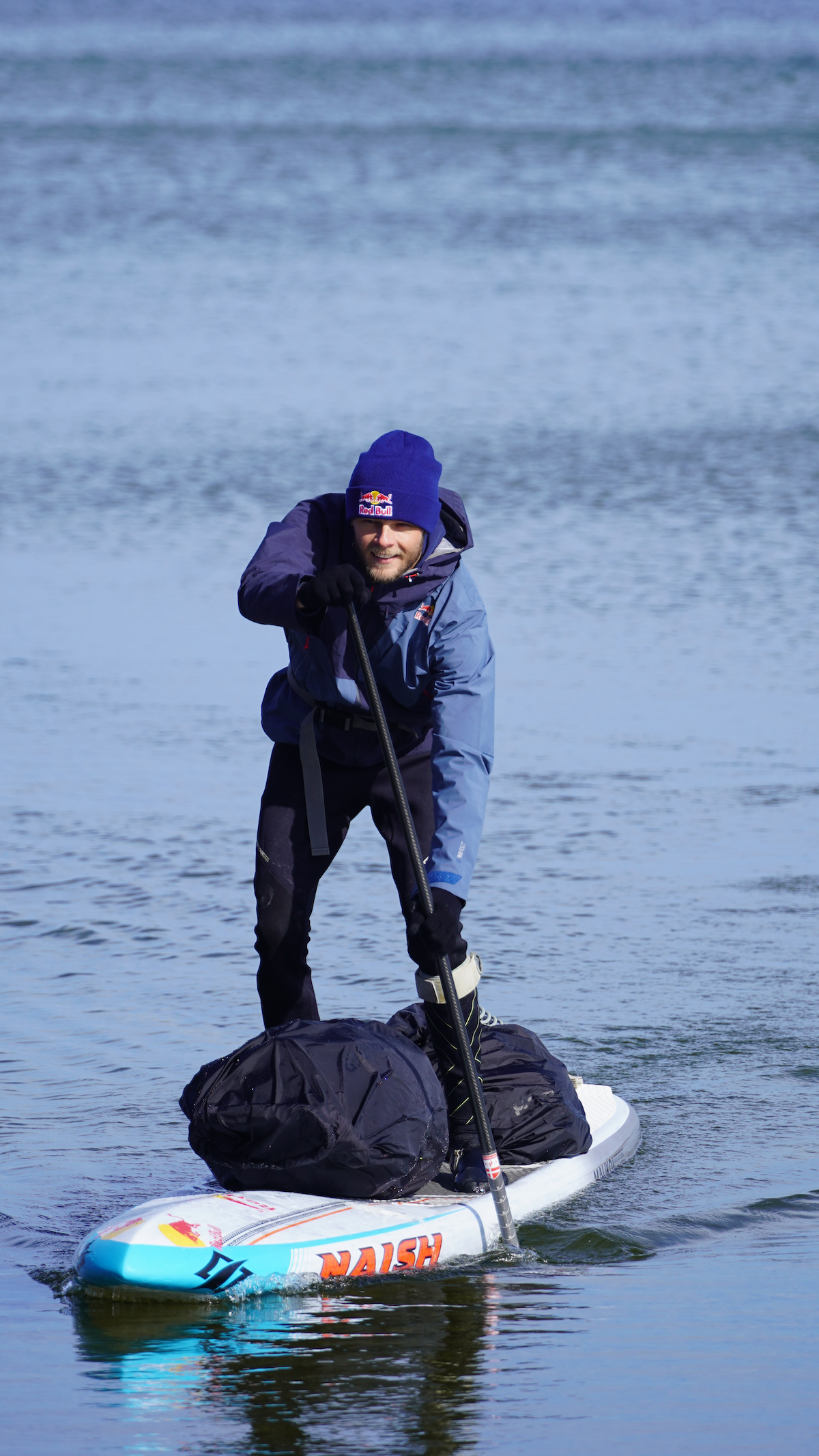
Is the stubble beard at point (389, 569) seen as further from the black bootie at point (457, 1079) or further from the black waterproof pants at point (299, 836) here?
the black bootie at point (457, 1079)

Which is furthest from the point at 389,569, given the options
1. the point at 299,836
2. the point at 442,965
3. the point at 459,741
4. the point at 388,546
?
the point at 442,965

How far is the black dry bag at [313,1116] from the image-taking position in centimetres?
533

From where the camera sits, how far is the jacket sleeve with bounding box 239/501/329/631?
5273 mm

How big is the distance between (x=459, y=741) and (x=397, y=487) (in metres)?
0.63

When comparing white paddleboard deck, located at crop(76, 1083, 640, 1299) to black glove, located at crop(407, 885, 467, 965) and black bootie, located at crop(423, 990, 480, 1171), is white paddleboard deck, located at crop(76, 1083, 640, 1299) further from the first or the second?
black glove, located at crop(407, 885, 467, 965)

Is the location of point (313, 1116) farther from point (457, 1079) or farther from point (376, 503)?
point (376, 503)

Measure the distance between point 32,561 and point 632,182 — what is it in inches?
850

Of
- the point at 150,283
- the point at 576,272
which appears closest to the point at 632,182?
the point at 576,272

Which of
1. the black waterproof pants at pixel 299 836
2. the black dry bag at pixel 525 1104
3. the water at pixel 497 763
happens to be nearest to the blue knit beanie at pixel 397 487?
the black waterproof pants at pixel 299 836

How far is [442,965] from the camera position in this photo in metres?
5.44

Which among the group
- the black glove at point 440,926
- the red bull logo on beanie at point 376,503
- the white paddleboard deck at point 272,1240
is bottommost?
the white paddleboard deck at point 272,1240

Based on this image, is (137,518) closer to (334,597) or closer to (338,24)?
(334,597)

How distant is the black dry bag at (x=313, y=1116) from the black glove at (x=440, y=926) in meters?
0.35

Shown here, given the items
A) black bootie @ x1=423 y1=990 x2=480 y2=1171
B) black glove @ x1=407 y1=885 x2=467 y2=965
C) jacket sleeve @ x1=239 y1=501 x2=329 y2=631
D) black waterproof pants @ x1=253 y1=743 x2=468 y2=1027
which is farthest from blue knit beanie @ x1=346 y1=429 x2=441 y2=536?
black bootie @ x1=423 y1=990 x2=480 y2=1171
